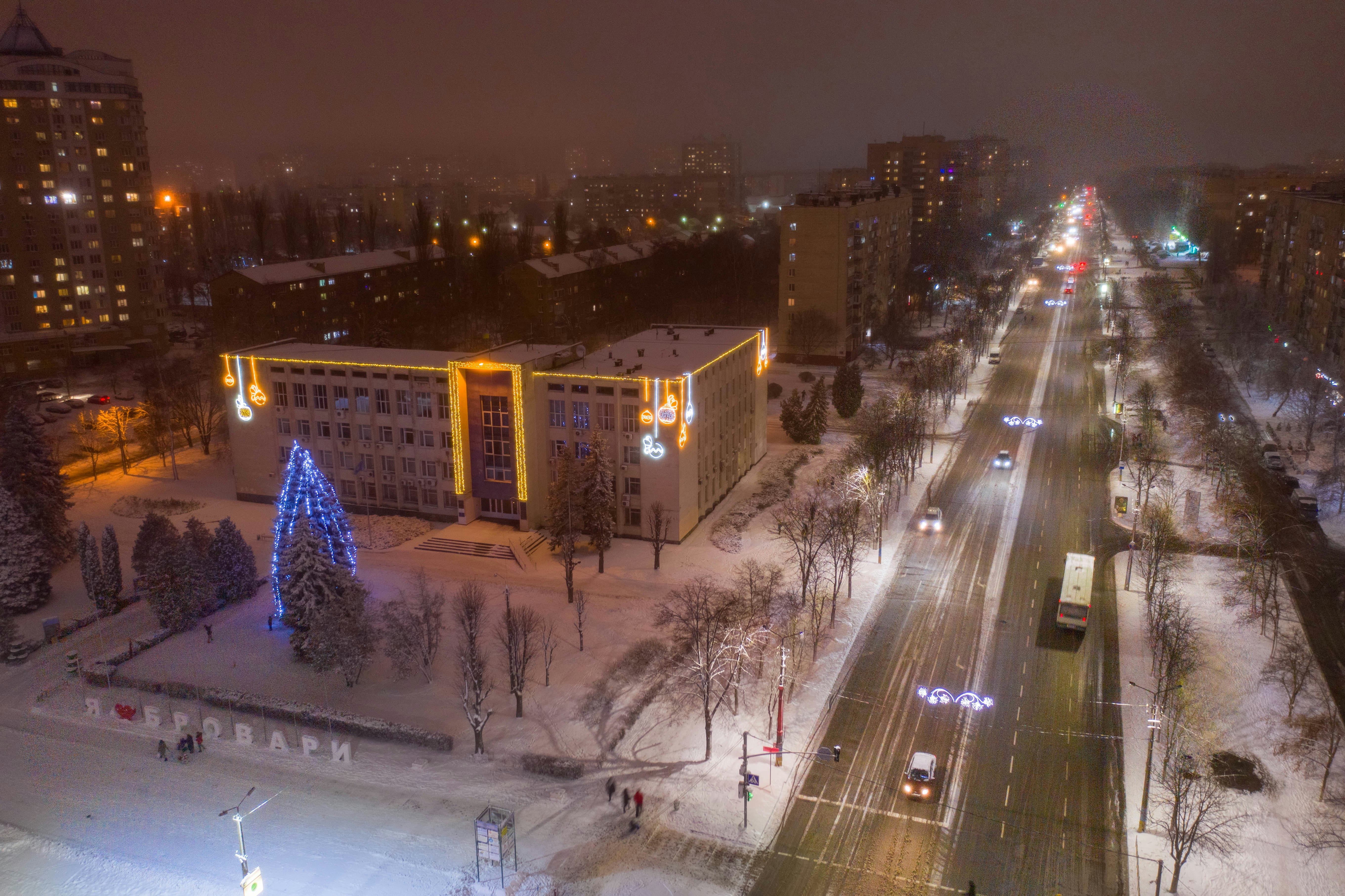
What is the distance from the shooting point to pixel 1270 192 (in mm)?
144125

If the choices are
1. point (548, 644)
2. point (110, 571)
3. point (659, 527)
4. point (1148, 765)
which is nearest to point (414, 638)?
point (548, 644)

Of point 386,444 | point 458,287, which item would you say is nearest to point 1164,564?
point 386,444

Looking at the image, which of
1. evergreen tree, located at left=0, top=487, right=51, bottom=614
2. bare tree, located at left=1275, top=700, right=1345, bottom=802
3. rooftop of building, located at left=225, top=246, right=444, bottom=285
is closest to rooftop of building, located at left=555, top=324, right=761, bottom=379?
evergreen tree, located at left=0, top=487, right=51, bottom=614

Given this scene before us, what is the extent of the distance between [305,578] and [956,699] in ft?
91.9

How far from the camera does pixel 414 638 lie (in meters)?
39.8

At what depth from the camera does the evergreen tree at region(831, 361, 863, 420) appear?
79938 millimetres

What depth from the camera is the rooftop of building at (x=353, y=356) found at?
5781 cm

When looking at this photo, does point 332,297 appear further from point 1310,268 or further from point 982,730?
point 1310,268

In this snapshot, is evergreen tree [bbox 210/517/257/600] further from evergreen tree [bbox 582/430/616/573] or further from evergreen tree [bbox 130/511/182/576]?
evergreen tree [bbox 582/430/616/573]

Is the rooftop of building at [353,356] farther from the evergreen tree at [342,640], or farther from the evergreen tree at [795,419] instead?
the evergreen tree at [795,419]

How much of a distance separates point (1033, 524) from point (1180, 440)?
22619 mm

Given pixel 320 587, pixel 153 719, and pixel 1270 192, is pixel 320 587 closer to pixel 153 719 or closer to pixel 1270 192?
pixel 153 719

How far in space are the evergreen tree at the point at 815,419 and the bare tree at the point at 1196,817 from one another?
43493mm

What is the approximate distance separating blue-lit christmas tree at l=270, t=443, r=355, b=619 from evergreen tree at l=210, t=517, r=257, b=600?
11.3 ft
